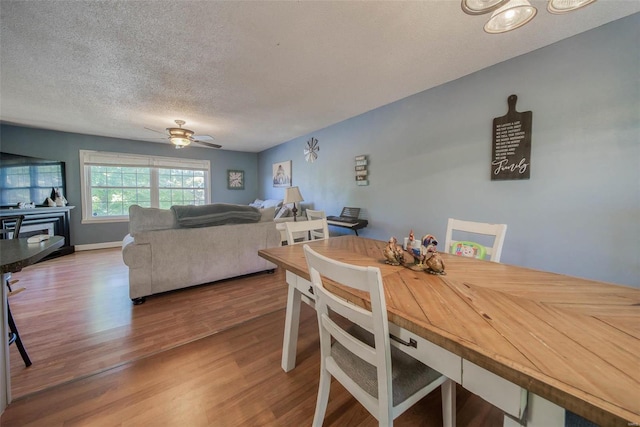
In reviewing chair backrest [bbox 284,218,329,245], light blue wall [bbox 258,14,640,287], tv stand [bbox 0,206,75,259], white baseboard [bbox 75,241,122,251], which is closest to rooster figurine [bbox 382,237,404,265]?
chair backrest [bbox 284,218,329,245]

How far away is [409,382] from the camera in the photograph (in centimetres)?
87

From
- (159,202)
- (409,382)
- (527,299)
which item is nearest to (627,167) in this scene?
(527,299)

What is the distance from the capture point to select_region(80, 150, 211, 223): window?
4637 millimetres

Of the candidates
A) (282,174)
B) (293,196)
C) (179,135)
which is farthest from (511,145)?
(282,174)

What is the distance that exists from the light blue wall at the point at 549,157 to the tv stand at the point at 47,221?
500 cm

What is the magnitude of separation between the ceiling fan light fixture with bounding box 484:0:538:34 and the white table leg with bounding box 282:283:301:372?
179 centimetres

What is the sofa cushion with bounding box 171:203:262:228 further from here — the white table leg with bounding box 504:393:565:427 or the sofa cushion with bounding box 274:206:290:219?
the white table leg with bounding box 504:393:565:427

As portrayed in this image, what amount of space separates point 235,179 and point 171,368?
5.40 meters

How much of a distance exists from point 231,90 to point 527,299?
308 cm

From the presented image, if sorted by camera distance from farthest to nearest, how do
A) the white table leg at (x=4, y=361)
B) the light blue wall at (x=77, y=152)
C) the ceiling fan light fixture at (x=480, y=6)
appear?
1. the light blue wall at (x=77, y=152)
2. the white table leg at (x=4, y=361)
3. the ceiling fan light fixture at (x=480, y=6)

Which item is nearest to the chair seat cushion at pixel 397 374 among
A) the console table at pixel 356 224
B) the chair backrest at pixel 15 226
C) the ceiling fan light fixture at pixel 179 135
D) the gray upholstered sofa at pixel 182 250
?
the gray upholstered sofa at pixel 182 250

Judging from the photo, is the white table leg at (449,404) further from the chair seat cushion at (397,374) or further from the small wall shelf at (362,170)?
the small wall shelf at (362,170)

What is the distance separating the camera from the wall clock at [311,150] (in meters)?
4.50

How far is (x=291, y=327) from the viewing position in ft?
4.82
